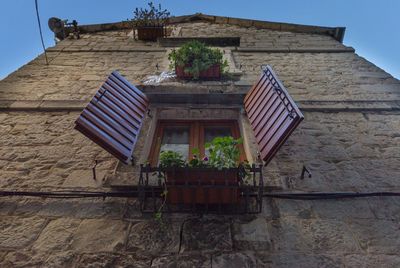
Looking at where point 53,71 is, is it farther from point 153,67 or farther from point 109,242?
point 109,242

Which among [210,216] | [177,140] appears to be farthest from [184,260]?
[177,140]

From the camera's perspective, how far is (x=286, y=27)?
312 inches

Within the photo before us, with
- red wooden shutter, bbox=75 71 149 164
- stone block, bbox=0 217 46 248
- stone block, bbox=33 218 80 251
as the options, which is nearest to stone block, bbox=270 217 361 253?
red wooden shutter, bbox=75 71 149 164

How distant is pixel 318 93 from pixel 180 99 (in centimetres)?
192

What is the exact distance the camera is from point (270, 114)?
11.5ft

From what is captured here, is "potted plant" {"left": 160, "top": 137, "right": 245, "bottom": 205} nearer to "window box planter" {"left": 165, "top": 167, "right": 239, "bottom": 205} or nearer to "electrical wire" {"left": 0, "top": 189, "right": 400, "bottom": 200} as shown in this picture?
"window box planter" {"left": 165, "top": 167, "right": 239, "bottom": 205}

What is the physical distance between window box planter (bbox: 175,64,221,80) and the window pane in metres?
1.09

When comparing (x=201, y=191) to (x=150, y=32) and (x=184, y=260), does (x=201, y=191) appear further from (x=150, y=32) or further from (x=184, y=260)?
(x=150, y=32)

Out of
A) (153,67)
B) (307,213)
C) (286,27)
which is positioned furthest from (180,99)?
(286,27)

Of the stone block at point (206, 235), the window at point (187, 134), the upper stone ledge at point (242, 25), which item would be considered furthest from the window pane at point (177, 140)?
the upper stone ledge at point (242, 25)

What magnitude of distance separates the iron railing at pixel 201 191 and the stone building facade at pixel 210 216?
99 millimetres

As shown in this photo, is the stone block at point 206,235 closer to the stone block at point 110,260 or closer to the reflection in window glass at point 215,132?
the stone block at point 110,260

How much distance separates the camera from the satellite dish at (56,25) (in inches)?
296

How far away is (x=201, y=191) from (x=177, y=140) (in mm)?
1411
